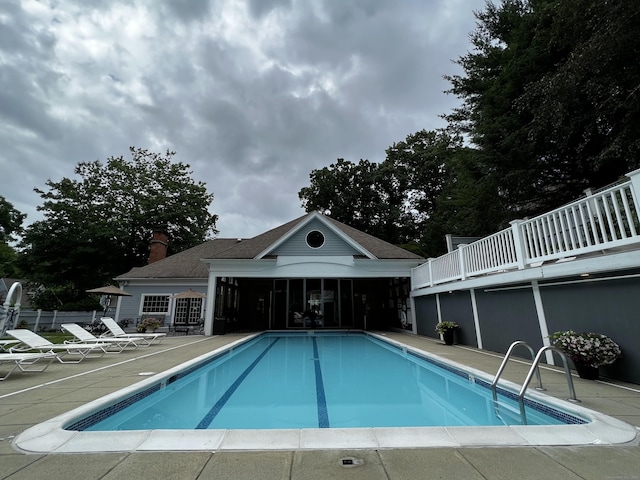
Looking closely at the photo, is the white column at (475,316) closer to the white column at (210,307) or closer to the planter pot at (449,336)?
the planter pot at (449,336)

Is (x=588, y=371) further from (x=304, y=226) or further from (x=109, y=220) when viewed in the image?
(x=109, y=220)

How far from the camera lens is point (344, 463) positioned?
230cm

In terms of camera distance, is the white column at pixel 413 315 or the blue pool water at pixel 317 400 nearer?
the blue pool water at pixel 317 400

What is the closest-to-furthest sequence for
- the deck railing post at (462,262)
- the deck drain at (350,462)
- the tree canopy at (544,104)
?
1. the deck drain at (350,462)
2. the tree canopy at (544,104)
3. the deck railing post at (462,262)

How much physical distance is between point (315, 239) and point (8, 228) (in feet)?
131

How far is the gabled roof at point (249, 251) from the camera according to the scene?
1498 centimetres

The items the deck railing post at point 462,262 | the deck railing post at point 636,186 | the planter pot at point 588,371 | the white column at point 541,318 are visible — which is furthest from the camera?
the deck railing post at point 462,262

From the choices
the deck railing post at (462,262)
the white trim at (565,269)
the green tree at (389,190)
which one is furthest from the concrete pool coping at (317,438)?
the green tree at (389,190)

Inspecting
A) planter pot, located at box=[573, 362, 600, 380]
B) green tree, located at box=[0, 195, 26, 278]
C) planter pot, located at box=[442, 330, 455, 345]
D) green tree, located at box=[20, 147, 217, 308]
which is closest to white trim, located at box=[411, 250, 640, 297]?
planter pot, located at box=[573, 362, 600, 380]

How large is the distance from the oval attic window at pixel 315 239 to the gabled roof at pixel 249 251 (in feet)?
2.23

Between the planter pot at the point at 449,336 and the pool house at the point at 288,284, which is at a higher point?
the pool house at the point at 288,284

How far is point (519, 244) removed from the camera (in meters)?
6.73

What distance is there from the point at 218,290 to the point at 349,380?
988 cm

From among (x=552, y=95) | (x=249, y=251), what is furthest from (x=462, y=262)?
(x=249, y=251)
